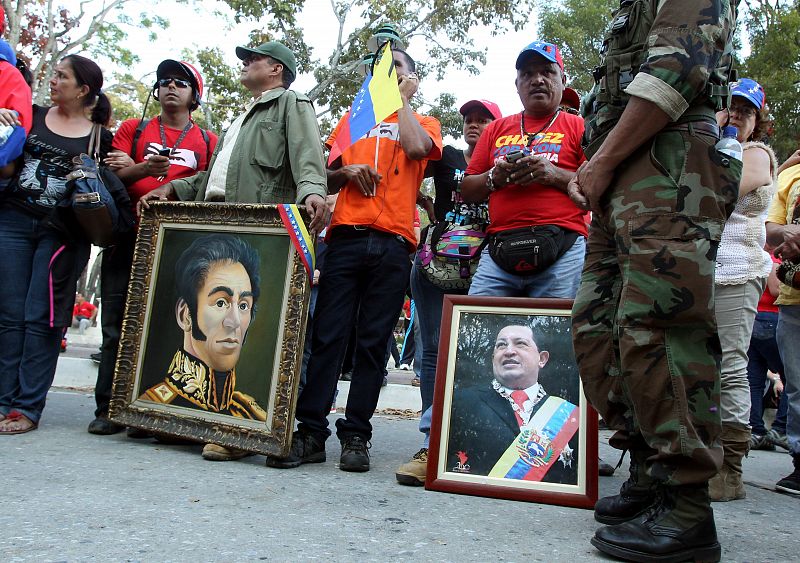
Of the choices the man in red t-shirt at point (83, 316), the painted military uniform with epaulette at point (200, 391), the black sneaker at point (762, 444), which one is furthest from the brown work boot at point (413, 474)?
the man in red t-shirt at point (83, 316)

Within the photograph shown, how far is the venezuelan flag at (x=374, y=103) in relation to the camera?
3.74 m

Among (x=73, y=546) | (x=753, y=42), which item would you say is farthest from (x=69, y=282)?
(x=753, y=42)

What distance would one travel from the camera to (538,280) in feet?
11.7

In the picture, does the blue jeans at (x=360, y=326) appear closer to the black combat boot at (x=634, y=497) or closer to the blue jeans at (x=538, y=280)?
the blue jeans at (x=538, y=280)

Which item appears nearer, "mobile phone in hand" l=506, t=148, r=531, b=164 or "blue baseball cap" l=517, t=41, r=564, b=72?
"mobile phone in hand" l=506, t=148, r=531, b=164

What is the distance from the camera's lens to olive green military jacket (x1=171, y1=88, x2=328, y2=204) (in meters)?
3.93

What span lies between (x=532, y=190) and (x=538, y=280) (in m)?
0.43

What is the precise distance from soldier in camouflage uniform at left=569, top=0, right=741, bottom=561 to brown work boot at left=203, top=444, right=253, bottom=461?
6.50ft

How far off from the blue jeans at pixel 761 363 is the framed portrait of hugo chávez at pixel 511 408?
3.12 m

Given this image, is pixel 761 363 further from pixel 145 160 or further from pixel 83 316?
pixel 83 316

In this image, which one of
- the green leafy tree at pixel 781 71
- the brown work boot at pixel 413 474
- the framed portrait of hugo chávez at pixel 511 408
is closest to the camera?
the framed portrait of hugo chávez at pixel 511 408

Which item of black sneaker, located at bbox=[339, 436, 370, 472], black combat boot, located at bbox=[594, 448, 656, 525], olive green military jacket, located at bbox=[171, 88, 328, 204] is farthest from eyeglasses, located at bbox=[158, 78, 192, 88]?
black combat boot, located at bbox=[594, 448, 656, 525]

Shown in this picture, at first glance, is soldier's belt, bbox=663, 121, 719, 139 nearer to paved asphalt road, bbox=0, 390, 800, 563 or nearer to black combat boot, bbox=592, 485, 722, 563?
black combat boot, bbox=592, 485, 722, 563

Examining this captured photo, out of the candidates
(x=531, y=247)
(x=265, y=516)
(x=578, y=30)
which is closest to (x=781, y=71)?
(x=578, y=30)
